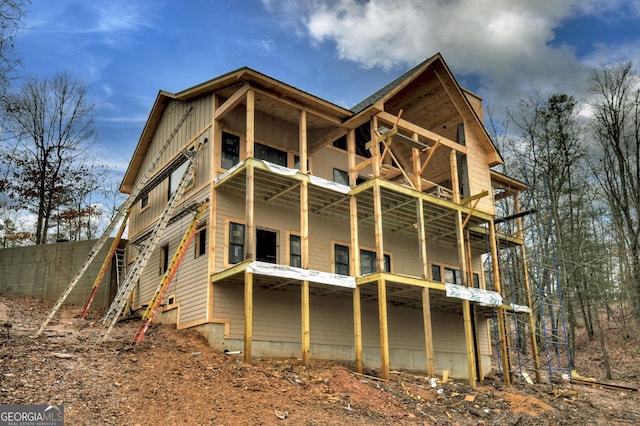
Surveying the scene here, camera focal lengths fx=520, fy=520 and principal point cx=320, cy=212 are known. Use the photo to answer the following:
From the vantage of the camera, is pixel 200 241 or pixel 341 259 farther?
pixel 341 259

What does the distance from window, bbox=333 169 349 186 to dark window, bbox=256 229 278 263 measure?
414 centimetres

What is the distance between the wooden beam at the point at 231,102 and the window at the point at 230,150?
28.7 inches

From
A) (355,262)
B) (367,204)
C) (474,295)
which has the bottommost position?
(474,295)

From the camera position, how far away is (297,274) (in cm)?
1566

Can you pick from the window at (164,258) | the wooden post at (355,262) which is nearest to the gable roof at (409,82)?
the wooden post at (355,262)

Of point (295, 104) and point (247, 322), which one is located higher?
point (295, 104)

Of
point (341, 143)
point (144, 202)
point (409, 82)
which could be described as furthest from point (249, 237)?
point (144, 202)

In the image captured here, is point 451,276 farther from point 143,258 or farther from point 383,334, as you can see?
point 143,258

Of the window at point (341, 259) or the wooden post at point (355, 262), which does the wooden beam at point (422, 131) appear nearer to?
the wooden post at point (355, 262)

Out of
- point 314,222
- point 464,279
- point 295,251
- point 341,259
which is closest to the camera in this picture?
point 295,251

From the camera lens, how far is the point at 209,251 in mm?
16547

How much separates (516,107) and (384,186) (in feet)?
60.9

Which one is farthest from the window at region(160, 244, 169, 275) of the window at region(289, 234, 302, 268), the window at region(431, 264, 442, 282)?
the window at region(431, 264, 442, 282)

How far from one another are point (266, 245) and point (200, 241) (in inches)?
87.5
